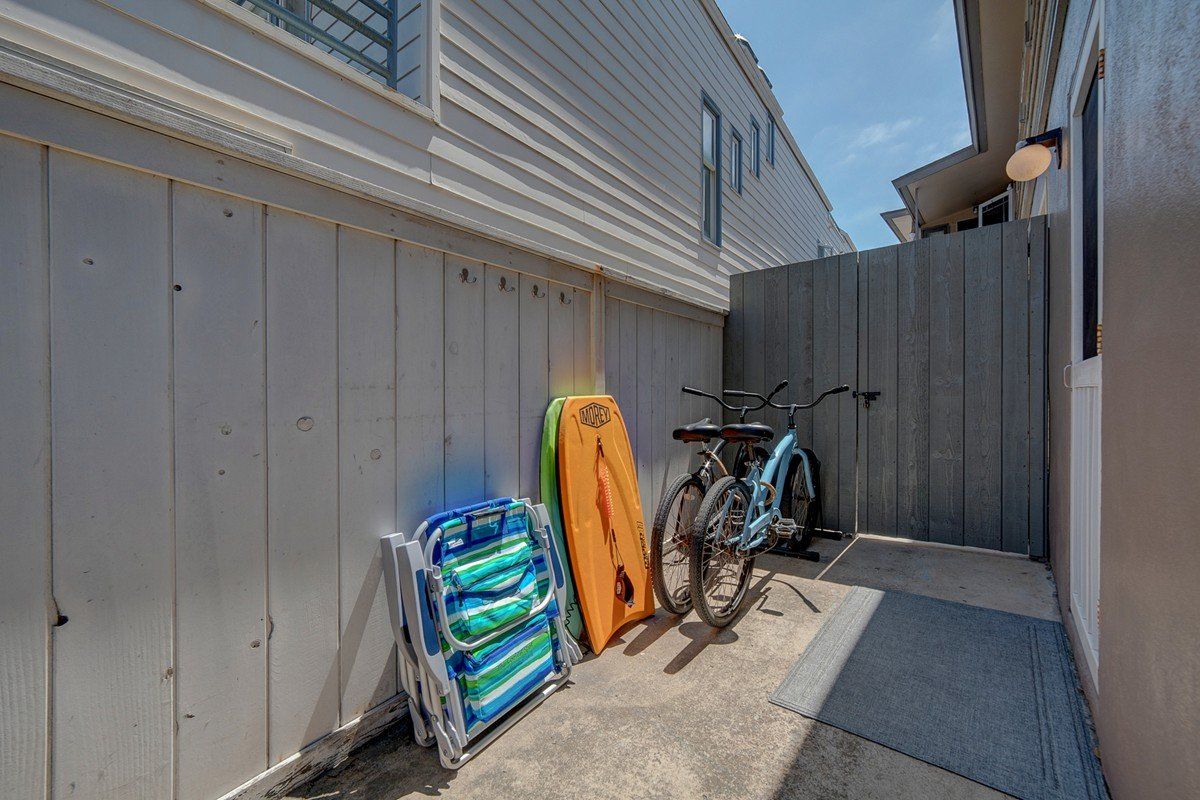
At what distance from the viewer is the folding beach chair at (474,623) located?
156cm

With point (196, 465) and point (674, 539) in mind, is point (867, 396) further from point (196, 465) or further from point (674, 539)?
point (196, 465)

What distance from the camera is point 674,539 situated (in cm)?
249

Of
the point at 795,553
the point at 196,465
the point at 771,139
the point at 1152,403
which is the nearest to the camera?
the point at 1152,403

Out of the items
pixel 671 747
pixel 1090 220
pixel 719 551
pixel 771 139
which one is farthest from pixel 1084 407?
pixel 771 139

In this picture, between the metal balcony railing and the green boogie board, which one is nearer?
the metal balcony railing

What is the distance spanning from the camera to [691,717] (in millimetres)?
1762

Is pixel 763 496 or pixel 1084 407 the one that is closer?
pixel 1084 407

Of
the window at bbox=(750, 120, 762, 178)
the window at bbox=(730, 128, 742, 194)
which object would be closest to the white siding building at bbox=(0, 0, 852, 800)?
the window at bbox=(730, 128, 742, 194)

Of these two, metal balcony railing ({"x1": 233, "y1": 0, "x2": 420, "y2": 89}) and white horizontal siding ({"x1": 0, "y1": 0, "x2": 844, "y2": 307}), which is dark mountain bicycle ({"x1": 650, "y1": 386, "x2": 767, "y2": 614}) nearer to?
white horizontal siding ({"x1": 0, "y1": 0, "x2": 844, "y2": 307})

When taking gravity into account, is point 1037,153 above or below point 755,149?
below

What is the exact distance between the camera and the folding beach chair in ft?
5.13

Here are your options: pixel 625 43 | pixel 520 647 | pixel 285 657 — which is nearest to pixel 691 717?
pixel 520 647

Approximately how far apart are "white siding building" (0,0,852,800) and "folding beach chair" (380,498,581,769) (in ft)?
0.57

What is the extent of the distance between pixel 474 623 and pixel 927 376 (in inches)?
139
